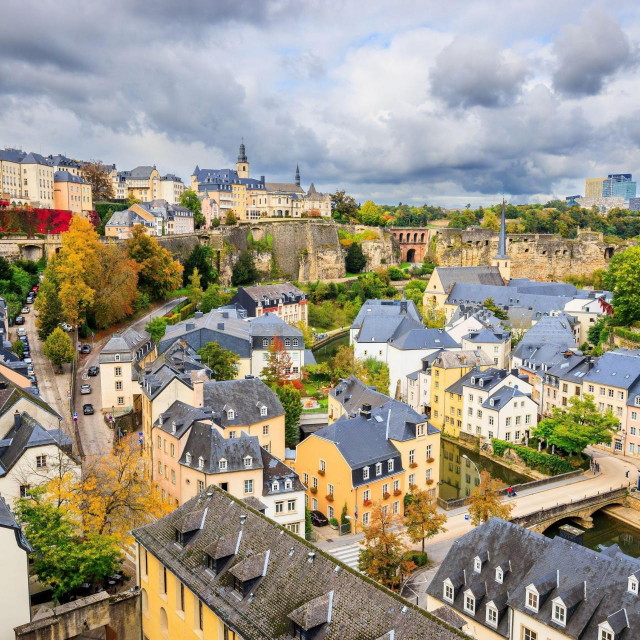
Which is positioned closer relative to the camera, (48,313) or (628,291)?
(48,313)

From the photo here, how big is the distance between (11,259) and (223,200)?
43.9m

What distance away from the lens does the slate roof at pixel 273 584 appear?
1270cm

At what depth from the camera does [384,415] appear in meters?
32.0

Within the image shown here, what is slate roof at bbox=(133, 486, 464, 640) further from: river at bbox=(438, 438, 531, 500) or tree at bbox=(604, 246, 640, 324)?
tree at bbox=(604, 246, 640, 324)

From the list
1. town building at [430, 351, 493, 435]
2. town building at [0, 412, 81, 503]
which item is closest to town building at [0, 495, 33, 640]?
town building at [0, 412, 81, 503]

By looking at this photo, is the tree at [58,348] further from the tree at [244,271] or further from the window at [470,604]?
the tree at [244,271]

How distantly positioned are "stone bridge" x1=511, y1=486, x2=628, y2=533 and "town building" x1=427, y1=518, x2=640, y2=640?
9.29m

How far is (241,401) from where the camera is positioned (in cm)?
3216

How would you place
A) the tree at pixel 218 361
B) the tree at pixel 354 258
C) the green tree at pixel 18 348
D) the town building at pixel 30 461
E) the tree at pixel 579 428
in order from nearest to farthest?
the town building at pixel 30 461 < the tree at pixel 579 428 < the green tree at pixel 18 348 < the tree at pixel 218 361 < the tree at pixel 354 258

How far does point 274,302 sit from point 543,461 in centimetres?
3517

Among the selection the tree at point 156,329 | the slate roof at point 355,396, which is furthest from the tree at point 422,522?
the tree at point 156,329

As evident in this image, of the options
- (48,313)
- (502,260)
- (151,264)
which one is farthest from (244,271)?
(48,313)

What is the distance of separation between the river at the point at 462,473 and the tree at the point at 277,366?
11774mm

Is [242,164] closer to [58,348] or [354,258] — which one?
[354,258]
